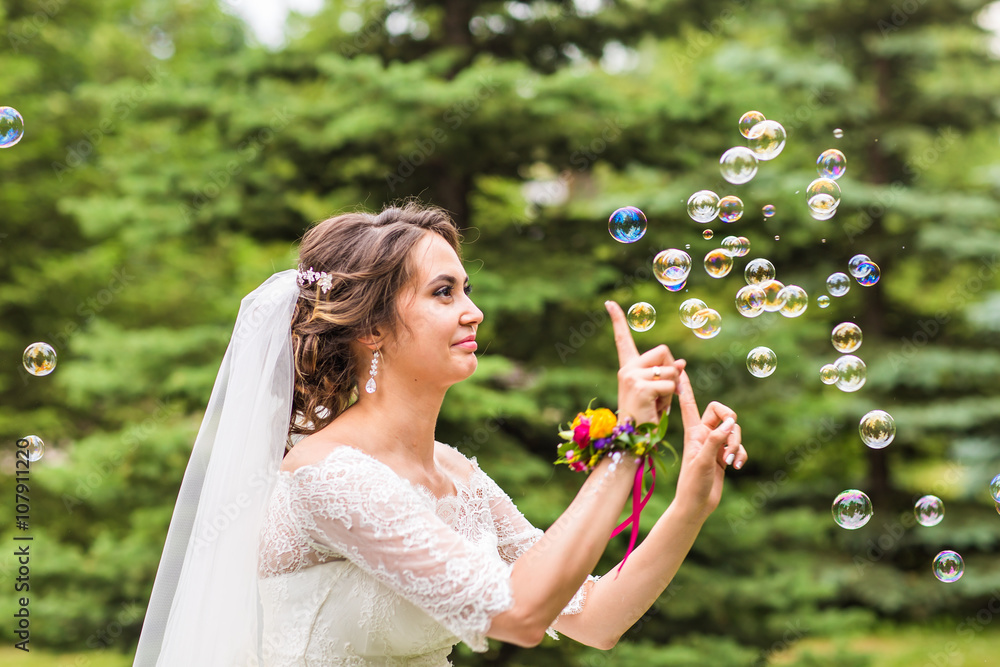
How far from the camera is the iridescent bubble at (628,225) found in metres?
3.24

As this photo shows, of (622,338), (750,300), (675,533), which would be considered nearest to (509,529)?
(675,533)

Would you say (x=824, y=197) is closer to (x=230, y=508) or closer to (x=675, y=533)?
(x=675, y=533)

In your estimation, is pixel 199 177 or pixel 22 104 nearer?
pixel 199 177

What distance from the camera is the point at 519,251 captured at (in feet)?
23.7

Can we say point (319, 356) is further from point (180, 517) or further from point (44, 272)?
point (44, 272)

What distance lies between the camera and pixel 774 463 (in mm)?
9273

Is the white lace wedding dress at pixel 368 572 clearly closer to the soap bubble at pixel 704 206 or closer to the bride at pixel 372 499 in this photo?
the bride at pixel 372 499

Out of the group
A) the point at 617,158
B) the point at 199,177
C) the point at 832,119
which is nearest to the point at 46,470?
the point at 199,177

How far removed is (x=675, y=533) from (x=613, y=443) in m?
0.50

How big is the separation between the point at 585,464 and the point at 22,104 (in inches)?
361

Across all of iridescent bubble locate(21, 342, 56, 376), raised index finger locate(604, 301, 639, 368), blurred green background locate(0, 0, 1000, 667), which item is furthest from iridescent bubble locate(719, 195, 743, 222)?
iridescent bubble locate(21, 342, 56, 376)

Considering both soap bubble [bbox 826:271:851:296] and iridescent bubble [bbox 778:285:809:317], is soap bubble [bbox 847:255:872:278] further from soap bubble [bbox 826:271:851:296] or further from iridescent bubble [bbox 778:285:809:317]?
iridescent bubble [bbox 778:285:809:317]

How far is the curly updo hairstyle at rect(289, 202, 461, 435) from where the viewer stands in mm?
2588

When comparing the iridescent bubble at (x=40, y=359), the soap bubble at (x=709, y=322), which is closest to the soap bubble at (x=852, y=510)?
the soap bubble at (x=709, y=322)
